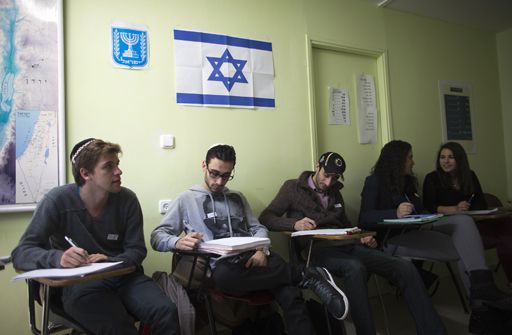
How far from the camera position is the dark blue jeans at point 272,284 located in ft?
5.15

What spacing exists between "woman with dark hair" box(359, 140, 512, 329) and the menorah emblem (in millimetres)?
1842

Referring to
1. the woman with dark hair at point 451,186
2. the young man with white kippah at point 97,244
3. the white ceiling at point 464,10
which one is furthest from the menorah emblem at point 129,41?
the woman with dark hair at point 451,186

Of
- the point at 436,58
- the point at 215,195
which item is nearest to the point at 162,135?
the point at 215,195

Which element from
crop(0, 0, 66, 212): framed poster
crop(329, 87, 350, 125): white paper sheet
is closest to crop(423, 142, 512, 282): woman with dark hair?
crop(329, 87, 350, 125): white paper sheet

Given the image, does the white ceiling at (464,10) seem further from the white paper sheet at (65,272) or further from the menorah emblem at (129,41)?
the white paper sheet at (65,272)

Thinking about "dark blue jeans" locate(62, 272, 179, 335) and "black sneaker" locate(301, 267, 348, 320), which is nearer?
"dark blue jeans" locate(62, 272, 179, 335)

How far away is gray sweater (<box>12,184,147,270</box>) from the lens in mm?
1320

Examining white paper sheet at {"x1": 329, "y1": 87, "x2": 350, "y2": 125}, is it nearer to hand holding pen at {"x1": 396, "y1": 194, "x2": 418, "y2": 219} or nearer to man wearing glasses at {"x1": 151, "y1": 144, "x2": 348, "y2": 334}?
hand holding pen at {"x1": 396, "y1": 194, "x2": 418, "y2": 219}

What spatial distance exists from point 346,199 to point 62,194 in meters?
2.09

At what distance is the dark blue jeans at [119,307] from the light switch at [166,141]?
89 centimetres

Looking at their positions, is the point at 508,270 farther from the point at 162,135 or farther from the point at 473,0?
the point at 162,135

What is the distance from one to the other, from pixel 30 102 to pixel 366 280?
209 centimetres

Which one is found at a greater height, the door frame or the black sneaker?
the door frame

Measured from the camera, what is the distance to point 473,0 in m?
3.12
